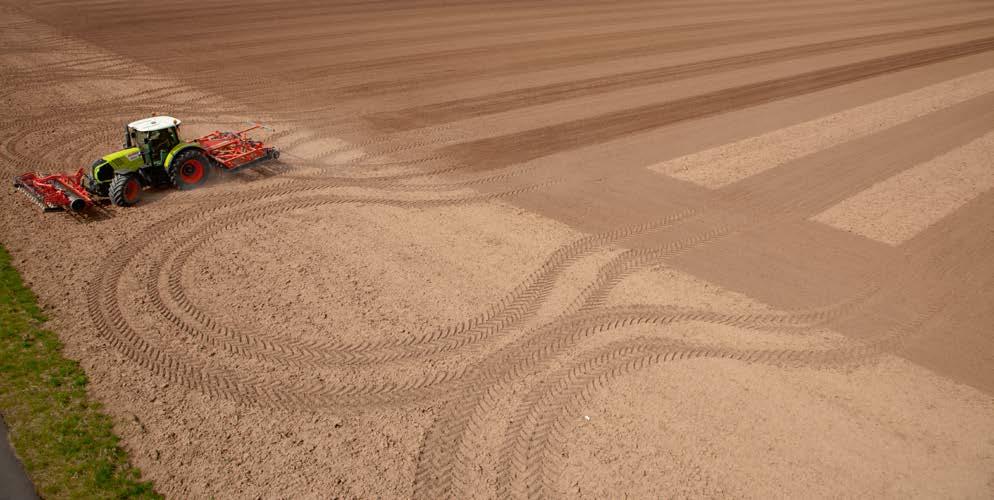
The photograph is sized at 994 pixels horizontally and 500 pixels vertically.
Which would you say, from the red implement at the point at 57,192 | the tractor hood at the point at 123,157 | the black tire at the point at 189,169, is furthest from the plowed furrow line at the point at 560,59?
the red implement at the point at 57,192

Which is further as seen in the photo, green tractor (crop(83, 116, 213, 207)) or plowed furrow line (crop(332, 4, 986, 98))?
plowed furrow line (crop(332, 4, 986, 98))

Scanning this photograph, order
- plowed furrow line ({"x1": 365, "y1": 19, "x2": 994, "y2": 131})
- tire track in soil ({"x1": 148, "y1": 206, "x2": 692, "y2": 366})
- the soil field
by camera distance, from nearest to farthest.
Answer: the soil field, tire track in soil ({"x1": 148, "y1": 206, "x2": 692, "y2": 366}), plowed furrow line ({"x1": 365, "y1": 19, "x2": 994, "y2": 131})

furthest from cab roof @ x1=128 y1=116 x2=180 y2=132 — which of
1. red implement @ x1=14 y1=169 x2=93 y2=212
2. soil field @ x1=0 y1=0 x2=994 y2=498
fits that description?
red implement @ x1=14 y1=169 x2=93 y2=212

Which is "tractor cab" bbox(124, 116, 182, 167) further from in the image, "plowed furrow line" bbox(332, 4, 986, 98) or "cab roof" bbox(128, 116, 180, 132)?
"plowed furrow line" bbox(332, 4, 986, 98)

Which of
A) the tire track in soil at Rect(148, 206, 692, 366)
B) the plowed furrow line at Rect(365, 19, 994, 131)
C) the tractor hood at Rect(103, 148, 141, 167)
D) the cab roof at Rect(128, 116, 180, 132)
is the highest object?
the cab roof at Rect(128, 116, 180, 132)

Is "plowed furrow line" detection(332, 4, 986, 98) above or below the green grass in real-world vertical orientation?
above

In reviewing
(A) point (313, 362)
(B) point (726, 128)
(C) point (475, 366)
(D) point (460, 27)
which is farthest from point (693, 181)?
(D) point (460, 27)

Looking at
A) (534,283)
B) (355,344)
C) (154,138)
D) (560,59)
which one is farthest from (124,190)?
(560,59)
